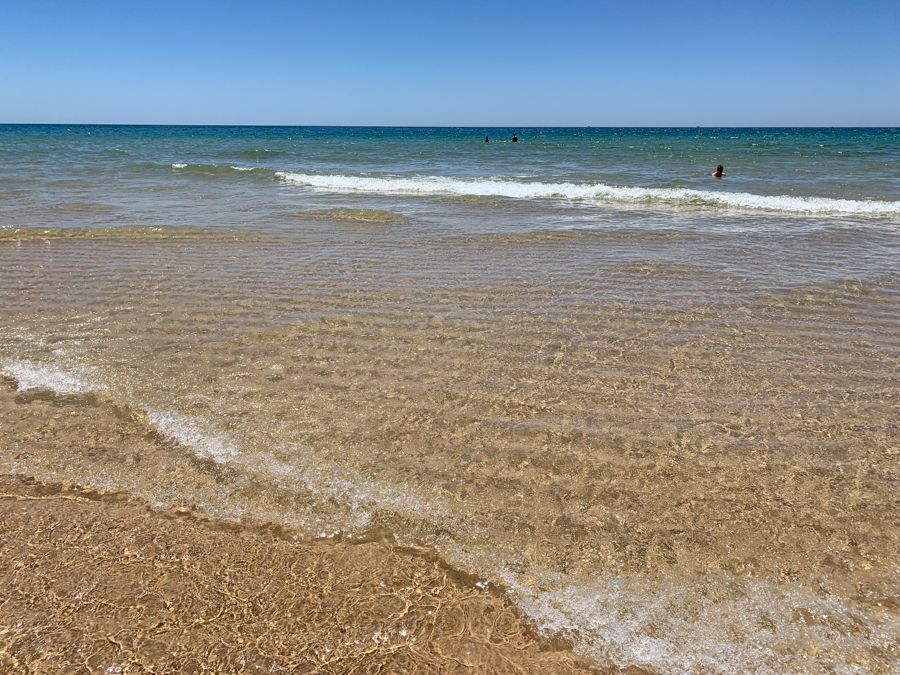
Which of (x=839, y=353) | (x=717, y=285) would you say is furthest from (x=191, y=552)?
(x=717, y=285)

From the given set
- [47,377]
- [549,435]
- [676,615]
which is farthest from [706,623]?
[47,377]

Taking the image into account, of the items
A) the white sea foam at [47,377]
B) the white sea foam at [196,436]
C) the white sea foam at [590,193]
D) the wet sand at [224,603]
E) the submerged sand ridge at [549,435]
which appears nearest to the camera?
the wet sand at [224,603]

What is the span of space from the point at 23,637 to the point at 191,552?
27.1 inches

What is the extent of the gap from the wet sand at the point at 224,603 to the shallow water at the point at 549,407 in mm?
156

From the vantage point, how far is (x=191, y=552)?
2.76 m

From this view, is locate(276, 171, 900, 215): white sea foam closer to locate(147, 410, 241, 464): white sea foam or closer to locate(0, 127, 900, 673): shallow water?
locate(0, 127, 900, 673): shallow water

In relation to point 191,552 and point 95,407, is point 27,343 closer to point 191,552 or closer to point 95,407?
point 95,407

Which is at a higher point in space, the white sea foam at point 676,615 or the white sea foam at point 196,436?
the white sea foam at point 196,436

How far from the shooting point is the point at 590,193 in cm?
1831

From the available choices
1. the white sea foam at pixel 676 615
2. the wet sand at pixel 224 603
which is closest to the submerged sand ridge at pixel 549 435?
the white sea foam at pixel 676 615

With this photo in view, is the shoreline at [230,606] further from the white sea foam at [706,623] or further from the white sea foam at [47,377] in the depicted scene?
the white sea foam at [47,377]

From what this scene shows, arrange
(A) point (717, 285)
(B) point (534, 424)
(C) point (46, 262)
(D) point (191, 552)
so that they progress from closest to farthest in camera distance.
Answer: (D) point (191, 552)
(B) point (534, 424)
(A) point (717, 285)
(C) point (46, 262)

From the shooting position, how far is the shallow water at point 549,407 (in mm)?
2602

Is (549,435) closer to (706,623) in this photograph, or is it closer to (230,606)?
(706,623)
